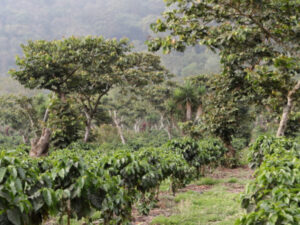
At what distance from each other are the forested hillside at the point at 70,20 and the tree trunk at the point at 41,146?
348 ft

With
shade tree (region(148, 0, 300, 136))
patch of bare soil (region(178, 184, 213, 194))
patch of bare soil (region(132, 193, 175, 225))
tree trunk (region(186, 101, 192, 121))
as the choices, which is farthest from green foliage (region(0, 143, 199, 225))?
tree trunk (region(186, 101, 192, 121))

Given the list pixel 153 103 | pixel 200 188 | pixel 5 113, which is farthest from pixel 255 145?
pixel 5 113

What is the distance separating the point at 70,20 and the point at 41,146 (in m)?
172

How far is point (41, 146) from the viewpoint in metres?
13.4

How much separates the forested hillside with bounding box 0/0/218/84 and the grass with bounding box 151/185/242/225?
110738 millimetres

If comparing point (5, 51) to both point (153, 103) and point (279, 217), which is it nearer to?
point (153, 103)

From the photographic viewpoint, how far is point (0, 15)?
162250mm

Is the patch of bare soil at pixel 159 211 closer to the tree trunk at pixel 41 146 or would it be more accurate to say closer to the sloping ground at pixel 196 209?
the sloping ground at pixel 196 209

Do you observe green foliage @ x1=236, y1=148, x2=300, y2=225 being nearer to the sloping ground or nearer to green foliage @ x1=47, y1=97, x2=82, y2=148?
the sloping ground

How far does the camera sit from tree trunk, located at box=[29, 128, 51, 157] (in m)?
13.2

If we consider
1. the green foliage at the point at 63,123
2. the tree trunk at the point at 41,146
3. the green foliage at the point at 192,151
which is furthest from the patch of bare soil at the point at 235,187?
the tree trunk at the point at 41,146

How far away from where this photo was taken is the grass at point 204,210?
574 cm

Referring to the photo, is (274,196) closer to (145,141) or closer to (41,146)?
(41,146)

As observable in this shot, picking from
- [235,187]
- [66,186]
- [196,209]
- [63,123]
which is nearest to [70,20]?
[63,123]
